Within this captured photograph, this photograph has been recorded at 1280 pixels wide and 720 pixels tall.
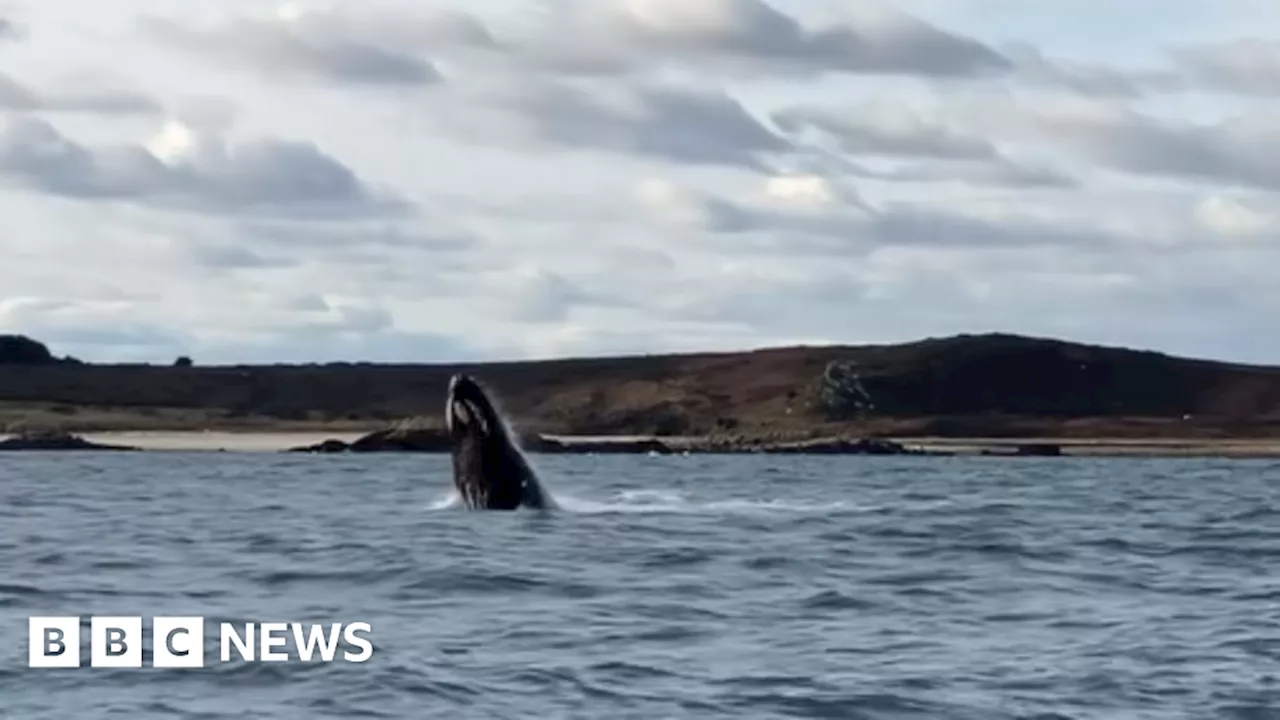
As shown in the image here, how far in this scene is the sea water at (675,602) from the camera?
19.7m

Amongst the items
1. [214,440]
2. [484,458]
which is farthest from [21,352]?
[484,458]

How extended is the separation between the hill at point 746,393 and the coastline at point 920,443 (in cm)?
366

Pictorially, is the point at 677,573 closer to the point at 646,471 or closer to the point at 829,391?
the point at 646,471

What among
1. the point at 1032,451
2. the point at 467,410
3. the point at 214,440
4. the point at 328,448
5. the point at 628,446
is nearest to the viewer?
the point at 467,410

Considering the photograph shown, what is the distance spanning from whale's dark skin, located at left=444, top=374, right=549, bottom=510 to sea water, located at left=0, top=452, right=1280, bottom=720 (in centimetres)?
94

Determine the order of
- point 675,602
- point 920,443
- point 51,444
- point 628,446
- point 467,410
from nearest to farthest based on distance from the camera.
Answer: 1. point 675,602
2. point 467,410
3. point 51,444
4. point 628,446
5. point 920,443

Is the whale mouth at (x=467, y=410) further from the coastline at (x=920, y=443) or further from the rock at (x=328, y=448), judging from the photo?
the coastline at (x=920, y=443)

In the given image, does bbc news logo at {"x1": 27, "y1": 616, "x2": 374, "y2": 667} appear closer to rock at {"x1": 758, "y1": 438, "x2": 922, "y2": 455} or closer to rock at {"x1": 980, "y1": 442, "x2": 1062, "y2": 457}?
rock at {"x1": 758, "y1": 438, "x2": 922, "y2": 455}

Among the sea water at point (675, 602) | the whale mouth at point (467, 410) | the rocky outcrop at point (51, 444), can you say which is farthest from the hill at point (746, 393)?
the whale mouth at point (467, 410)

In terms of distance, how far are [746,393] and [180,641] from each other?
131 meters

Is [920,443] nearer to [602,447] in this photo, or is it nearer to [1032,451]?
[1032,451]

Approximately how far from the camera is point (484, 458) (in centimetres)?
3912

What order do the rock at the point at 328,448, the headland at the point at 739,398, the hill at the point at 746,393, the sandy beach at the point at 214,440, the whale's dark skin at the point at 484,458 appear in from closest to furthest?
the whale's dark skin at the point at 484,458 < the rock at the point at 328,448 < the sandy beach at the point at 214,440 < the headland at the point at 739,398 < the hill at the point at 746,393

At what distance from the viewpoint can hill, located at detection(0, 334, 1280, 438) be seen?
452 ft
